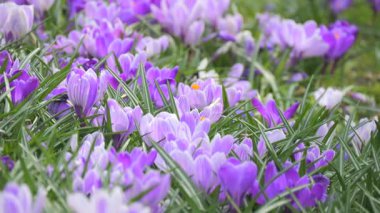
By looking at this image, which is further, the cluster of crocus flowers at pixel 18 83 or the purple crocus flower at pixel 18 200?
the cluster of crocus flowers at pixel 18 83

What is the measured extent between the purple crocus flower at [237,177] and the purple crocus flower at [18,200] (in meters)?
0.42

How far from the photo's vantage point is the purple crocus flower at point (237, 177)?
4.42ft

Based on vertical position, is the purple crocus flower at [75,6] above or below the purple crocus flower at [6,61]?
below

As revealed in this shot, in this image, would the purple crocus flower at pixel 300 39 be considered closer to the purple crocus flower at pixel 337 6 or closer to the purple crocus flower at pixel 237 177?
the purple crocus flower at pixel 337 6

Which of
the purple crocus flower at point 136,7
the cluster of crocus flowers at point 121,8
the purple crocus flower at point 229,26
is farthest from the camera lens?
the purple crocus flower at point 229,26

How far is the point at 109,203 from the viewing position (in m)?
Answer: 1.07

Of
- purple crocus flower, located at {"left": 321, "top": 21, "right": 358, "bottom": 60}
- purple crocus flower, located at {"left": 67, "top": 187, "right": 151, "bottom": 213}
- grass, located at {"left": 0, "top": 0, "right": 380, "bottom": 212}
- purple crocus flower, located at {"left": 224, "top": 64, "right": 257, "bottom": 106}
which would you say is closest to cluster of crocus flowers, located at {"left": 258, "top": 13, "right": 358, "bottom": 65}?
purple crocus flower, located at {"left": 321, "top": 21, "right": 358, "bottom": 60}

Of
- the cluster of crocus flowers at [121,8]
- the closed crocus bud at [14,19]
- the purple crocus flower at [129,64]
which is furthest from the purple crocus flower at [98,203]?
the cluster of crocus flowers at [121,8]

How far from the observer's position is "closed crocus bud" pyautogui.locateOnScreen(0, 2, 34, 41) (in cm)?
213

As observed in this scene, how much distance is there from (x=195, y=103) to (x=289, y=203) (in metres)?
0.63

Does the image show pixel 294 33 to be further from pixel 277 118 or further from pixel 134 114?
pixel 134 114

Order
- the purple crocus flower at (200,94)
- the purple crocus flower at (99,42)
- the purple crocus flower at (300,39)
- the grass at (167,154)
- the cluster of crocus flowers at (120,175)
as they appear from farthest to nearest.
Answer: the purple crocus flower at (300,39), the purple crocus flower at (99,42), the purple crocus flower at (200,94), the grass at (167,154), the cluster of crocus flowers at (120,175)

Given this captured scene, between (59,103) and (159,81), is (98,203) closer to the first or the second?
(59,103)

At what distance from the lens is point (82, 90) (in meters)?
1.67
